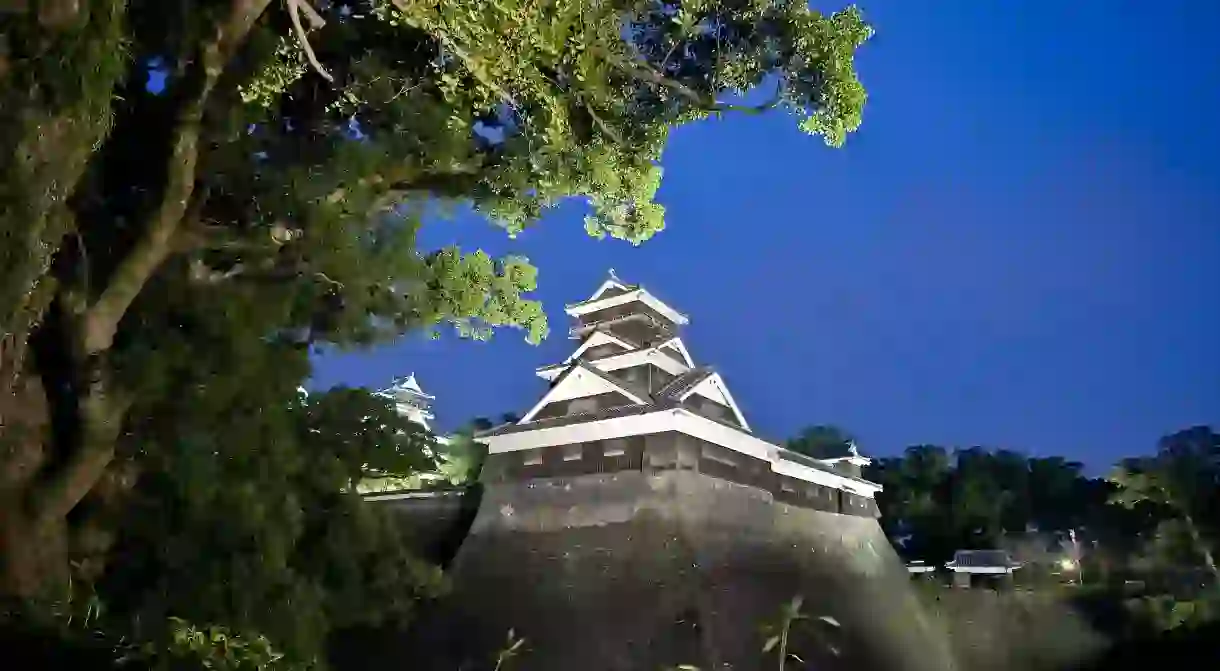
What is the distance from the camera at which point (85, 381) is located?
407cm

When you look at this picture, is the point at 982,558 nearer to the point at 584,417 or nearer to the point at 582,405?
the point at 582,405

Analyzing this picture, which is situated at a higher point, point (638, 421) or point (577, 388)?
point (577, 388)

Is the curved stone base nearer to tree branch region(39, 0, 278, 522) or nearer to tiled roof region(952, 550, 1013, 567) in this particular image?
tree branch region(39, 0, 278, 522)

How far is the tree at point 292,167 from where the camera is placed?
3.70m

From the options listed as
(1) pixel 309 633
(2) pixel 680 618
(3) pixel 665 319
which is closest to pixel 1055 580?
(3) pixel 665 319

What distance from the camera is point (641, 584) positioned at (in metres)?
7.62

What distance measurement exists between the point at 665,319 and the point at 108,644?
28.4 ft

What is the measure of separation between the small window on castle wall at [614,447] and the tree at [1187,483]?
10.8 m

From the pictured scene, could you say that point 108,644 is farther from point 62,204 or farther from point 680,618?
point 680,618

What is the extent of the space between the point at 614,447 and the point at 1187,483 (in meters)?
11.1

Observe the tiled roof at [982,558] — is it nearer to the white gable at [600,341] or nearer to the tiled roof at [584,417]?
the white gable at [600,341]

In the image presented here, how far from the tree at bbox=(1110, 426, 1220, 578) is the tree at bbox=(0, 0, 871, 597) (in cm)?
1296

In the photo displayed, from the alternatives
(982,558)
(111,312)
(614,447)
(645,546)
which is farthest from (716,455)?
(982,558)

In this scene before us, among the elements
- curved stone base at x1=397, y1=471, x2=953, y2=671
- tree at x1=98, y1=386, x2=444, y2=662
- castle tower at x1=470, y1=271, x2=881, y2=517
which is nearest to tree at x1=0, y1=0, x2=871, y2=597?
tree at x1=98, y1=386, x2=444, y2=662
